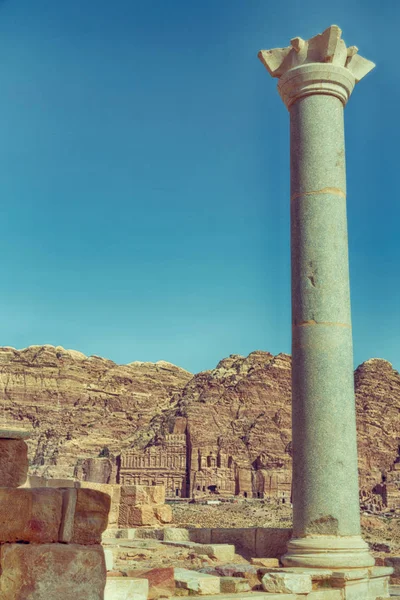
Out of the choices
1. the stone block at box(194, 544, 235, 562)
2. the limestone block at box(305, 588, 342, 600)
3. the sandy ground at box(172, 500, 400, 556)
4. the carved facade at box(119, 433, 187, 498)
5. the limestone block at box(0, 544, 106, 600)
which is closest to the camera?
the limestone block at box(0, 544, 106, 600)

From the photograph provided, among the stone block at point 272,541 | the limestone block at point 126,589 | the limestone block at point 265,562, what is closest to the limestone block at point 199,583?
the limestone block at point 126,589

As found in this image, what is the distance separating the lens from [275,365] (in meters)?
140

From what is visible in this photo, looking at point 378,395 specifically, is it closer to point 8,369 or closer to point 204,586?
point 8,369

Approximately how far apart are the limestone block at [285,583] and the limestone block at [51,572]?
2.36 meters

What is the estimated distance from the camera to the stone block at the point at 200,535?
10.1 meters

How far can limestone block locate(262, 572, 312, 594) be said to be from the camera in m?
6.34

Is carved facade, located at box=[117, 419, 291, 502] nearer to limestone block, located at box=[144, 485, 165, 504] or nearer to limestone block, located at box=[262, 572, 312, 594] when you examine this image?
limestone block, located at box=[144, 485, 165, 504]

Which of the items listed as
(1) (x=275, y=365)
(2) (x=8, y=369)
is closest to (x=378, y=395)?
(1) (x=275, y=365)

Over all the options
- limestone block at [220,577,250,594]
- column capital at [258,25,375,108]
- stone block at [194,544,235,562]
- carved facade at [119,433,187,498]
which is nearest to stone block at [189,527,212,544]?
stone block at [194,544,235,562]

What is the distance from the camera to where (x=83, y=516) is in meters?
4.44

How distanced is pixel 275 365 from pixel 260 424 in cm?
2532

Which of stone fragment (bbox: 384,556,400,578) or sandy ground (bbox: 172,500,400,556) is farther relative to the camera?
sandy ground (bbox: 172,500,400,556)

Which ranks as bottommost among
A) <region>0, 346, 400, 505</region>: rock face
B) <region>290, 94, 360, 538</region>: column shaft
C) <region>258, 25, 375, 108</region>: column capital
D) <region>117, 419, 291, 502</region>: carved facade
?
<region>290, 94, 360, 538</region>: column shaft

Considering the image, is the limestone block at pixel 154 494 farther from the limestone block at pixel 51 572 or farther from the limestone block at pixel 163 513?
the limestone block at pixel 51 572
